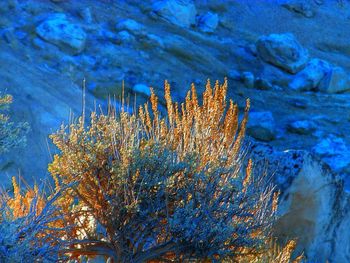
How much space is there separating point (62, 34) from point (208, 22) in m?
5.20

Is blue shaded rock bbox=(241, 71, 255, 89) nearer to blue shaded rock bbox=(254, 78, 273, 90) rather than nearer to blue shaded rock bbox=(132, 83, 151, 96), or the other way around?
blue shaded rock bbox=(254, 78, 273, 90)

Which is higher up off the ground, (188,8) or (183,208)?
(183,208)

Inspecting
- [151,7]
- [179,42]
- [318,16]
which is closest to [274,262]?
[179,42]

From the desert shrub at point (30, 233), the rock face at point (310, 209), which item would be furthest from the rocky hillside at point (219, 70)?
the desert shrub at point (30, 233)

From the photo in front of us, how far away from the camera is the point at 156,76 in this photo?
16703 millimetres

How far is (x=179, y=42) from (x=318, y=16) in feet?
22.3

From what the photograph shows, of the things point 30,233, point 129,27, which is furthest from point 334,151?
point 30,233

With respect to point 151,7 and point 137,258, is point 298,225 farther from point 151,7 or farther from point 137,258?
point 151,7

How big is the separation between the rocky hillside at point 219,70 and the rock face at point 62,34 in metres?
0.02

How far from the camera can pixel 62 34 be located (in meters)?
15.8

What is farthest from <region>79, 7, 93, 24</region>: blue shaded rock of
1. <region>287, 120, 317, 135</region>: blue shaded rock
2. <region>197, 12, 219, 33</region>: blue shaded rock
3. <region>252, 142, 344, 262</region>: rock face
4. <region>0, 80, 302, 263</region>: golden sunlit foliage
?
<region>0, 80, 302, 263</region>: golden sunlit foliage

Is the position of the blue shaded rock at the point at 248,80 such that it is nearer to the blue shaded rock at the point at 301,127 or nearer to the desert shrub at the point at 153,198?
the blue shaded rock at the point at 301,127

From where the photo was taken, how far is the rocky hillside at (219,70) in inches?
423

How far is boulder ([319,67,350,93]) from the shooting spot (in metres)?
19.0
